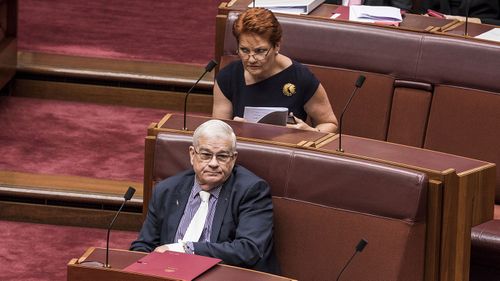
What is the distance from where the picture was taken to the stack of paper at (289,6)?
8.15ft

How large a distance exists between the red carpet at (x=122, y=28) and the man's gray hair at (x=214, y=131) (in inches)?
48.0

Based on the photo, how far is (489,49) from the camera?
2.22 metres

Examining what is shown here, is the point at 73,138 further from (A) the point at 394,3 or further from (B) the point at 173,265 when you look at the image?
(B) the point at 173,265

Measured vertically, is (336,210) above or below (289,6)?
below

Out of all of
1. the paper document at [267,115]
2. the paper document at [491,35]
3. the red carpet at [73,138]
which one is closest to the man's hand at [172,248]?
the paper document at [267,115]

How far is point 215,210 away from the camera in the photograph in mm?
1872

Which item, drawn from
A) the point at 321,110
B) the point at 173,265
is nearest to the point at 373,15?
the point at 321,110

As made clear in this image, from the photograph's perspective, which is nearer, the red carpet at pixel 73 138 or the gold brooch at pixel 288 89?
the gold brooch at pixel 288 89

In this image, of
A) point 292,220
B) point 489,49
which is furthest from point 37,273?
point 489,49

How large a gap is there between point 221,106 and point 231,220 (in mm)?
365

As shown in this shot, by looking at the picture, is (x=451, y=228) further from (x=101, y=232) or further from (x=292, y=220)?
(x=101, y=232)

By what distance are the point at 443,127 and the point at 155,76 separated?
2.79 ft

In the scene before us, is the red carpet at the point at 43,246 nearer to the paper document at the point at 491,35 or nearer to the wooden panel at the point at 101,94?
the wooden panel at the point at 101,94

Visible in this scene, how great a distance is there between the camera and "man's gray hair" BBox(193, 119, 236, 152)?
1.84 meters
